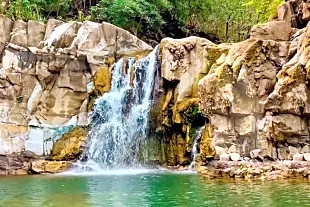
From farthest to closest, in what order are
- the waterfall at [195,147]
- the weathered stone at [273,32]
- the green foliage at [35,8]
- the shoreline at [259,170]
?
the green foliage at [35,8] → the waterfall at [195,147] → the weathered stone at [273,32] → the shoreline at [259,170]

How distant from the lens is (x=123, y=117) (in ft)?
79.8

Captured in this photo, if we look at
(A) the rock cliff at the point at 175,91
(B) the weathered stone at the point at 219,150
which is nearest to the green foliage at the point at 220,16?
(A) the rock cliff at the point at 175,91

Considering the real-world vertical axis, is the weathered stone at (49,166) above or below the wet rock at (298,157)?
below

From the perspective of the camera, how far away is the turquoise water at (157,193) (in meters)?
11.4

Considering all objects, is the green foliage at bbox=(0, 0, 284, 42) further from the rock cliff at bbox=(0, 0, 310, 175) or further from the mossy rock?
the mossy rock

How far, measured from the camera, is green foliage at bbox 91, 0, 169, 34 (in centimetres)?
3241

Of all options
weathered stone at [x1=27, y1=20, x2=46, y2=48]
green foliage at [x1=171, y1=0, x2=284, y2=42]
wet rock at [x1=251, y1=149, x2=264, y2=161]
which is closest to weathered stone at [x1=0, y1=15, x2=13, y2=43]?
weathered stone at [x1=27, y1=20, x2=46, y2=48]

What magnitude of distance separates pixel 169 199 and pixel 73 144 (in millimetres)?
13037

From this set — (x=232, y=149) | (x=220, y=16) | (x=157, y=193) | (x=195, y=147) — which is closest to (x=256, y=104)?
(x=232, y=149)

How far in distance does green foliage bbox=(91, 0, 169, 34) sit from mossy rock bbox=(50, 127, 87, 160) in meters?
10.8

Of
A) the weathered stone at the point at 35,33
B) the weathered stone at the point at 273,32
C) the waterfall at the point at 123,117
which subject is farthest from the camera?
the weathered stone at the point at 35,33

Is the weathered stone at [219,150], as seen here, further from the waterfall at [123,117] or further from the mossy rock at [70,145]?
the mossy rock at [70,145]

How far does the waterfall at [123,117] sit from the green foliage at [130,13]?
25.3 feet

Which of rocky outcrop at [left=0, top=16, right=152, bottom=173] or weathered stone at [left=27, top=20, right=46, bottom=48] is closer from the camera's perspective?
rocky outcrop at [left=0, top=16, right=152, bottom=173]
